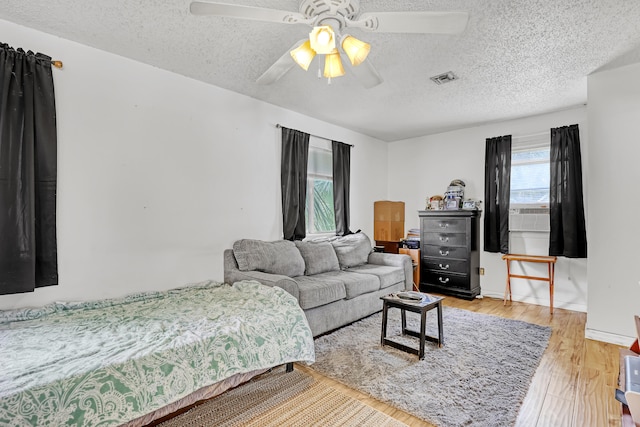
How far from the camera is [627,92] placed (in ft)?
9.46

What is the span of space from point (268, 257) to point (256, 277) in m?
0.44

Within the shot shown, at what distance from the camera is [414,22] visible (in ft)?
5.32

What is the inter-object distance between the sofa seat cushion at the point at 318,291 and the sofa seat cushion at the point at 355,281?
8 centimetres

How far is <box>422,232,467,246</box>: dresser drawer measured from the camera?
4.51 metres

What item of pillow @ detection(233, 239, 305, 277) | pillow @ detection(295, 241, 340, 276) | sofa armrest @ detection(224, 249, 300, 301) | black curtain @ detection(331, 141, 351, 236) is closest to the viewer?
sofa armrest @ detection(224, 249, 300, 301)

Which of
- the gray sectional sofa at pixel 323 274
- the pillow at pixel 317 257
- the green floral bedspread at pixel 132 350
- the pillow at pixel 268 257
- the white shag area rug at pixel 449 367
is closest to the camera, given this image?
the green floral bedspread at pixel 132 350

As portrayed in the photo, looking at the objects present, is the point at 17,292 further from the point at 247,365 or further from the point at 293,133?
the point at 293,133

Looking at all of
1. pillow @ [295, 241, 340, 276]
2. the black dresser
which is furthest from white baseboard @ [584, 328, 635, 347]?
pillow @ [295, 241, 340, 276]

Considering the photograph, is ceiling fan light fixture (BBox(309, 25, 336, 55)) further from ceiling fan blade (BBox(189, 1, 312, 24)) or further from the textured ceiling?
the textured ceiling

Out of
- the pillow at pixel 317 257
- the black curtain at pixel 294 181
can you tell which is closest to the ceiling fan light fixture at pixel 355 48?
the black curtain at pixel 294 181

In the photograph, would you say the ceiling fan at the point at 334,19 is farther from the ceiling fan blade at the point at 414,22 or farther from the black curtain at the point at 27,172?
the black curtain at the point at 27,172

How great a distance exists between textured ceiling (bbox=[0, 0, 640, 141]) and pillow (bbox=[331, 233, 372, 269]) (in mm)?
1797

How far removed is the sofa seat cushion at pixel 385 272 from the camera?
383 cm

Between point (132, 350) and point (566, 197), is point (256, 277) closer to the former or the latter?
point (132, 350)
